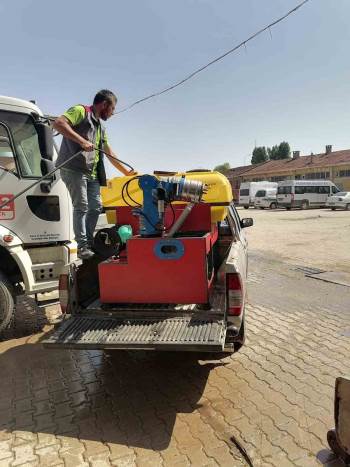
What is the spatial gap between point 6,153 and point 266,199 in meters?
30.4

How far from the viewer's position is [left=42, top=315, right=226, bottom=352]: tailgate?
2.75 m

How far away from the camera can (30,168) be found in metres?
4.61

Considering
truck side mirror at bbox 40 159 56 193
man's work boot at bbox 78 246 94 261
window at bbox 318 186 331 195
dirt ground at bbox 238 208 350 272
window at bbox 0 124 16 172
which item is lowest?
dirt ground at bbox 238 208 350 272

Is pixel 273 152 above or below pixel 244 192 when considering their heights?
above

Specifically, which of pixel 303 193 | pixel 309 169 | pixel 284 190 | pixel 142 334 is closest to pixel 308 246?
pixel 142 334

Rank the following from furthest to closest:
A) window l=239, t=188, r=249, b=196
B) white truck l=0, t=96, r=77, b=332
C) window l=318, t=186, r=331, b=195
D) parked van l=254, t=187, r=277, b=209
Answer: window l=239, t=188, r=249, b=196, parked van l=254, t=187, r=277, b=209, window l=318, t=186, r=331, b=195, white truck l=0, t=96, r=77, b=332

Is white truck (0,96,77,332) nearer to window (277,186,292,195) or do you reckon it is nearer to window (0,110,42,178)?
window (0,110,42,178)

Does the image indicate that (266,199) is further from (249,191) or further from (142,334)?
(142,334)

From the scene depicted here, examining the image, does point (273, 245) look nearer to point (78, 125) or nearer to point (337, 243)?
point (337, 243)

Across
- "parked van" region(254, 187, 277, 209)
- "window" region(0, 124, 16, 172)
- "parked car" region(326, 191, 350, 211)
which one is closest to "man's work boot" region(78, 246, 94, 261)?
"window" region(0, 124, 16, 172)

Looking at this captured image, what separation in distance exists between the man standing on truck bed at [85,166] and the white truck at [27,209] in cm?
54

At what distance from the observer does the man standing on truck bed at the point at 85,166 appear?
4.06 m

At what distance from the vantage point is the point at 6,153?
4484 millimetres

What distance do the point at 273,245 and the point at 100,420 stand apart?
10.3m
